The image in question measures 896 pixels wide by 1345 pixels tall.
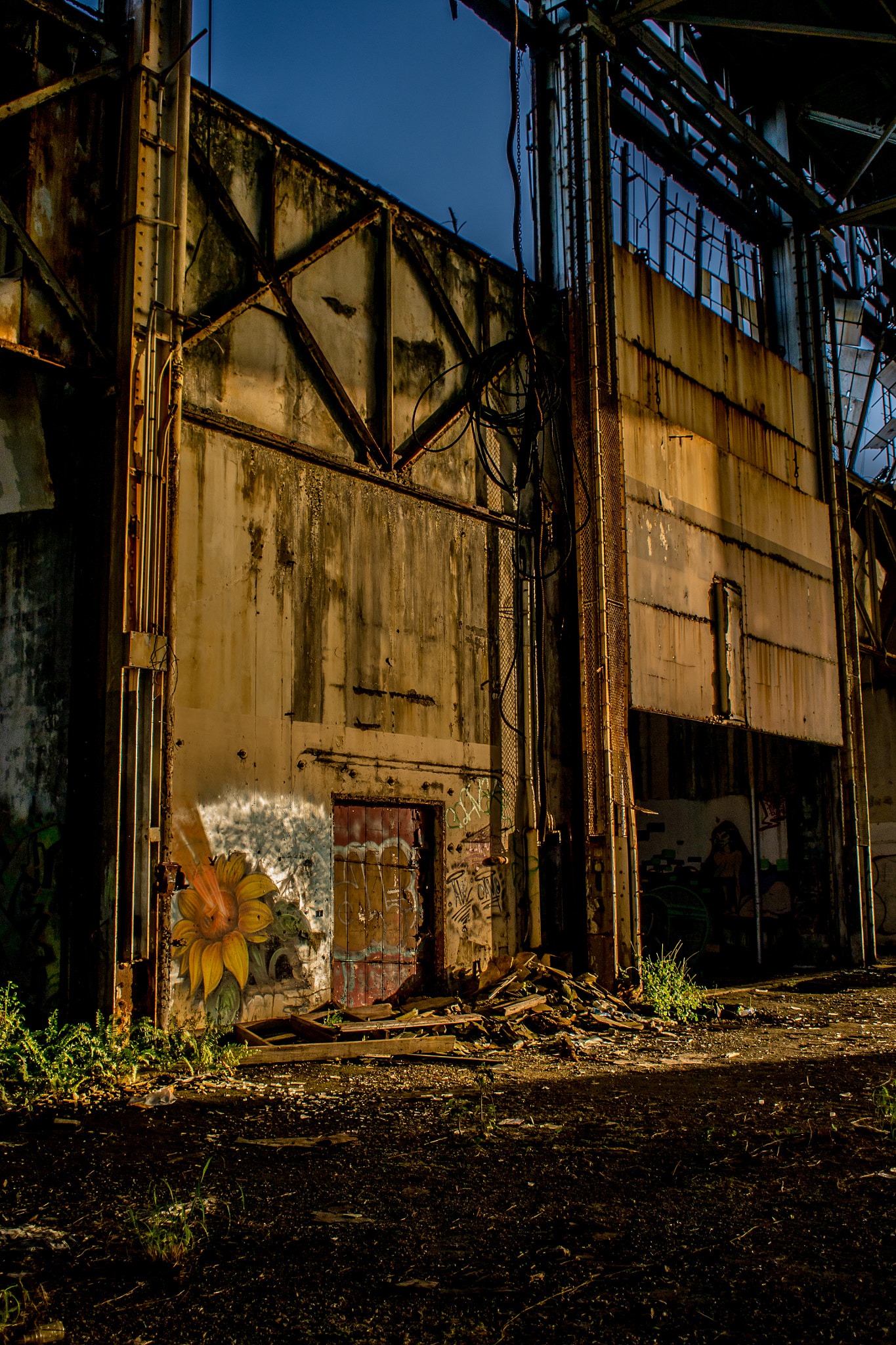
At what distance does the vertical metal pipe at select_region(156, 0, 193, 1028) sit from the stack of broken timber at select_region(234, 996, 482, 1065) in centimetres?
87

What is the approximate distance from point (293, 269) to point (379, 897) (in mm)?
5938

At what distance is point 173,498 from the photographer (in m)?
7.96

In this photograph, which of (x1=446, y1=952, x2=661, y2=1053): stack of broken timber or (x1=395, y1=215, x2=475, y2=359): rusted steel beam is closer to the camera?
(x1=446, y1=952, x2=661, y2=1053): stack of broken timber

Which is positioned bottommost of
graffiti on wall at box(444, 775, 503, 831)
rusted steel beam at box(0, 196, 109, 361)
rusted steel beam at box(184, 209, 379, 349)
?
graffiti on wall at box(444, 775, 503, 831)

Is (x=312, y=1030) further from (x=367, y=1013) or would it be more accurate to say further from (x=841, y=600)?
(x=841, y=600)

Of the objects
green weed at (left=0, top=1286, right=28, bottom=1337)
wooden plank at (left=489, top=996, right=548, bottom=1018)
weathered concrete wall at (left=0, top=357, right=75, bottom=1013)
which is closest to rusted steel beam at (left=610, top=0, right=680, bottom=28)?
weathered concrete wall at (left=0, top=357, right=75, bottom=1013)

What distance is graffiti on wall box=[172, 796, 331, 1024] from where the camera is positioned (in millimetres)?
7867

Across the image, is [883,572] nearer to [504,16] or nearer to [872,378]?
[872,378]

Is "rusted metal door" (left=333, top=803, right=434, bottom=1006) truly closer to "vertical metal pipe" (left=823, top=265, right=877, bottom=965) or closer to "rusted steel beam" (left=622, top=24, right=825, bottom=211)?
"vertical metal pipe" (left=823, top=265, right=877, bottom=965)

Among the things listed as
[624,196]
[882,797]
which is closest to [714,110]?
[624,196]

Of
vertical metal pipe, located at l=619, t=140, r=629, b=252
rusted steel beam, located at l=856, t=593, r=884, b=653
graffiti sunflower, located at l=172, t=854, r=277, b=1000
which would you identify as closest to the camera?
graffiti sunflower, located at l=172, t=854, r=277, b=1000

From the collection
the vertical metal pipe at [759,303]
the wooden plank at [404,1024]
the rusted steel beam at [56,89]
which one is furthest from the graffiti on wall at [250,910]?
the vertical metal pipe at [759,303]

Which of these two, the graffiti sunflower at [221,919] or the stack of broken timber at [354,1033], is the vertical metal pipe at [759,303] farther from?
the graffiti sunflower at [221,919]

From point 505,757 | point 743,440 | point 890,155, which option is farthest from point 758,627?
point 890,155
